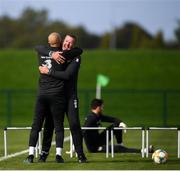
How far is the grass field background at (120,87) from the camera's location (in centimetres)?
3353

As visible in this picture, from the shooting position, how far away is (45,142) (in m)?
15.3

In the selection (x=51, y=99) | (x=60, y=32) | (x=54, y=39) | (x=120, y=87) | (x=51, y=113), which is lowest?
(x=120, y=87)

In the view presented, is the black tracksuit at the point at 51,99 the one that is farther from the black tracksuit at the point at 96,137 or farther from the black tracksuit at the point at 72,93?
the black tracksuit at the point at 96,137

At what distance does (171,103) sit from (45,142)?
23.6 m

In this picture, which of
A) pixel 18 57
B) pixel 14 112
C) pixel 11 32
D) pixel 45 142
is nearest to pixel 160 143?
pixel 45 142

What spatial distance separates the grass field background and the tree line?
A: 751 inches

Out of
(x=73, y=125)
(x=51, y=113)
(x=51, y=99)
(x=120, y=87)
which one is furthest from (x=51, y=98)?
(x=120, y=87)

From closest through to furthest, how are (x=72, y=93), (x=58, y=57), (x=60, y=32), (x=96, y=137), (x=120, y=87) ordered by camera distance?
(x=58, y=57) < (x=72, y=93) < (x=96, y=137) < (x=120, y=87) < (x=60, y=32)

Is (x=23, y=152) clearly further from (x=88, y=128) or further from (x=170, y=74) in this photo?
(x=170, y=74)

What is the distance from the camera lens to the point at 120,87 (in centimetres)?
4972

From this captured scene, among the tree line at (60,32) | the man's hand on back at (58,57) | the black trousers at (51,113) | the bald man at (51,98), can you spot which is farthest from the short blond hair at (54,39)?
the tree line at (60,32)

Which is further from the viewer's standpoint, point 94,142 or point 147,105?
point 147,105

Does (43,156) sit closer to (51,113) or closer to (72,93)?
(51,113)

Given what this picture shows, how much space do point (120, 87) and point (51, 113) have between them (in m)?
34.9
